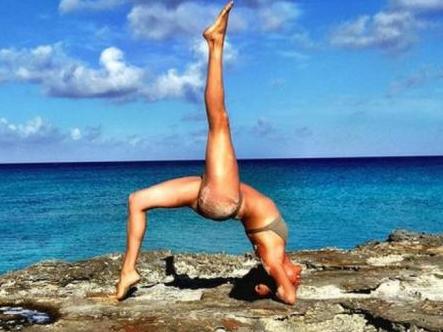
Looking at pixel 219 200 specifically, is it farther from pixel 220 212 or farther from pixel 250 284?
pixel 250 284

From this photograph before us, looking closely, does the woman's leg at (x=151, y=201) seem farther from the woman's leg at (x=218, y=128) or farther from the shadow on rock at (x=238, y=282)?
the shadow on rock at (x=238, y=282)

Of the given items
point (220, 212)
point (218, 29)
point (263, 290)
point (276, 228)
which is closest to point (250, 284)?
point (263, 290)

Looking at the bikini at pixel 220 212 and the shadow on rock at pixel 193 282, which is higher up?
the bikini at pixel 220 212

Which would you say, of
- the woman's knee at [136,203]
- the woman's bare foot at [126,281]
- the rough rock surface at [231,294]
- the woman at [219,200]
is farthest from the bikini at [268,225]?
the woman's bare foot at [126,281]

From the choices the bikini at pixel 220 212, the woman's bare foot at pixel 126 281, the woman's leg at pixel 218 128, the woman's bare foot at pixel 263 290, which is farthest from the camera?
the woman's bare foot at pixel 263 290

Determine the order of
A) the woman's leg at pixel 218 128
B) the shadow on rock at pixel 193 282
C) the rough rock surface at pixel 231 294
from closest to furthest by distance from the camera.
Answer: the woman's leg at pixel 218 128 → the rough rock surface at pixel 231 294 → the shadow on rock at pixel 193 282

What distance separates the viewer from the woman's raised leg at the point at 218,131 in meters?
7.16

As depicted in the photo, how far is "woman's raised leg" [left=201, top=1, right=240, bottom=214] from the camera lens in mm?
7164

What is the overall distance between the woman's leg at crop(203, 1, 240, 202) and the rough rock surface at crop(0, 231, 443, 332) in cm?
151

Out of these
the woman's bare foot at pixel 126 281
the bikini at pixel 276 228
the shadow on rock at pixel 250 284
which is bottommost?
the shadow on rock at pixel 250 284

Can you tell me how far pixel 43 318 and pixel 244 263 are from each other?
4147 mm

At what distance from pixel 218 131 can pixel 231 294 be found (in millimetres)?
2469

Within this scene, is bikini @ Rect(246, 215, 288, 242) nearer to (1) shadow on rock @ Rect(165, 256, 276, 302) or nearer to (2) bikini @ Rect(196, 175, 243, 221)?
(2) bikini @ Rect(196, 175, 243, 221)

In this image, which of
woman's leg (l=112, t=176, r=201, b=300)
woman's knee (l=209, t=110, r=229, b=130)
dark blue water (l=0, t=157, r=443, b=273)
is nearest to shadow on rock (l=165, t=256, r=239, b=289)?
woman's leg (l=112, t=176, r=201, b=300)
